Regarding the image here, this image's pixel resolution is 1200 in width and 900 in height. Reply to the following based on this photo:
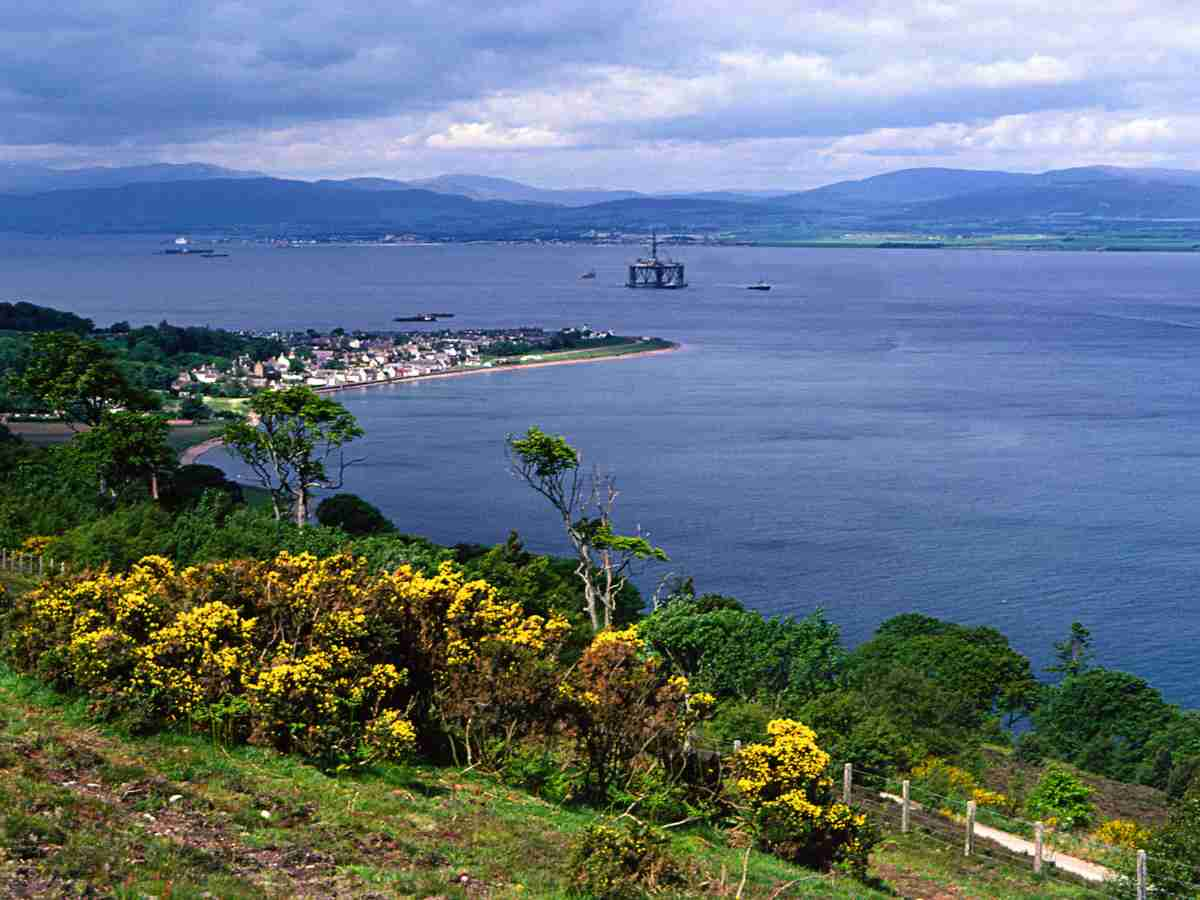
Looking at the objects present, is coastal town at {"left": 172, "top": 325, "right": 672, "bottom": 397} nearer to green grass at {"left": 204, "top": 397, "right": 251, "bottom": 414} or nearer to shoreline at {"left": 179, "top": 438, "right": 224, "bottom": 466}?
green grass at {"left": 204, "top": 397, "right": 251, "bottom": 414}

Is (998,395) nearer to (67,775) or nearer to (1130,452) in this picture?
(1130,452)

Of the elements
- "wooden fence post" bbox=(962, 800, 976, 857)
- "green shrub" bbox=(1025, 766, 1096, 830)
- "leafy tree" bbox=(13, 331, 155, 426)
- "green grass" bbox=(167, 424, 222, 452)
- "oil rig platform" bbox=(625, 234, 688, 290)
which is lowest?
"green shrub" bbox=(1025, 766, 1096, 830)

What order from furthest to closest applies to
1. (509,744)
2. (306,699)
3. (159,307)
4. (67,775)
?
(159,307)
(509,744)
(306,699)
(67,775)

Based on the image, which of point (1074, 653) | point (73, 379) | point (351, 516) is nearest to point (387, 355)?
point (351, 516)

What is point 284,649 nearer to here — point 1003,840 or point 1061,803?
point 1003,840

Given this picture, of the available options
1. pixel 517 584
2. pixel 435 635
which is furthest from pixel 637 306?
pixel 435 635

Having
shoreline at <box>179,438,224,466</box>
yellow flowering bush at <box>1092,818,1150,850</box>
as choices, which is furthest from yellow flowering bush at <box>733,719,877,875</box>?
shoreline at <box>179,438,224,466</box>
